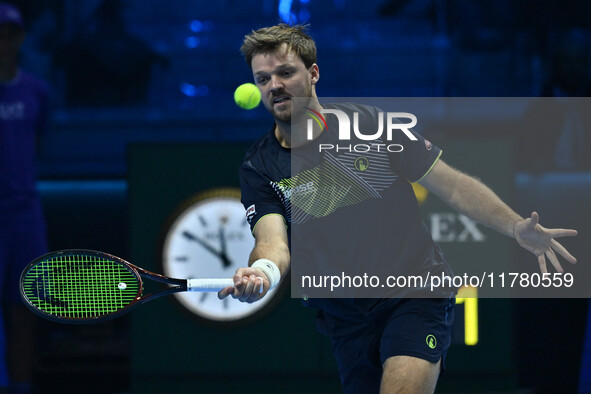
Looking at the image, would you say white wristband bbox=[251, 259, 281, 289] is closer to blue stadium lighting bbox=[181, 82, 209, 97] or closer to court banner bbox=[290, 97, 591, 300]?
court banner bbox=[290, 97, 591, 300]

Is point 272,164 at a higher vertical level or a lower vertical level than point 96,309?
higher

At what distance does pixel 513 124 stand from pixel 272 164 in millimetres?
4198

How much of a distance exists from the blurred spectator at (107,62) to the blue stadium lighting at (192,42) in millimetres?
431

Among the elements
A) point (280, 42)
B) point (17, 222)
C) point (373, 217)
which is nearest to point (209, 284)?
point (373, 217)

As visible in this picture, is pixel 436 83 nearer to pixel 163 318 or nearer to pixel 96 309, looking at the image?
pixel 163 318

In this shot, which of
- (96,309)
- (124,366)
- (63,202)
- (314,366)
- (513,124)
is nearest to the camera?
(96,309)

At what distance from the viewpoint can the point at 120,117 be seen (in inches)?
272

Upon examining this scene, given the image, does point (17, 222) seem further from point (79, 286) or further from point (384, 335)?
point (384, 335)

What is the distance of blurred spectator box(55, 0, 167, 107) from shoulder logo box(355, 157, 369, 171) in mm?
3828

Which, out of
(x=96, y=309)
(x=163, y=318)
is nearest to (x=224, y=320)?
(x=163, y=318)

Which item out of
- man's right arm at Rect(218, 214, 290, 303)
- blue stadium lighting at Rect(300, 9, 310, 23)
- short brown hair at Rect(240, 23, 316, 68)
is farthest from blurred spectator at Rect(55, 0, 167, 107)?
man's right arm at Rect(218, 214, 290, 303)

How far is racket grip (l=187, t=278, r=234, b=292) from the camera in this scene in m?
2.51

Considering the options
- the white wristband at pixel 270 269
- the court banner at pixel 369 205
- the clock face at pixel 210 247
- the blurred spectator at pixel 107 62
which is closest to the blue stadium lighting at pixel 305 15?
the blurred spectator at pixel 107 62

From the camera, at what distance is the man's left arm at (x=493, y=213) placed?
8.96 ft
